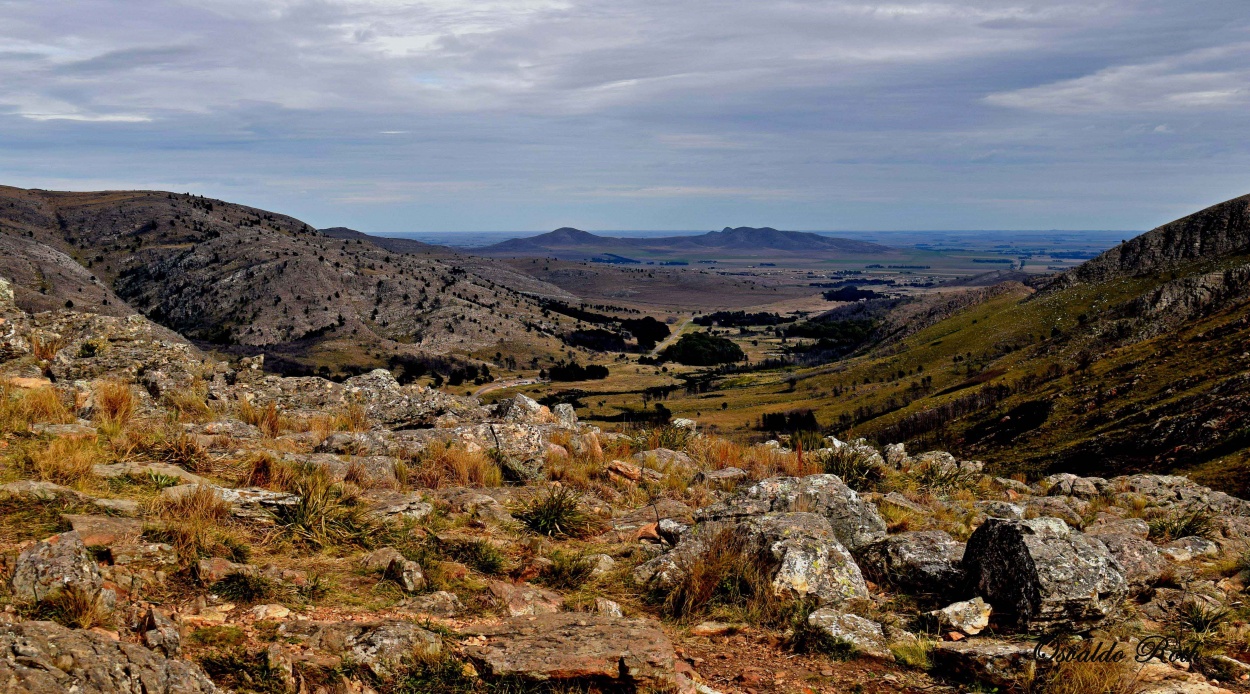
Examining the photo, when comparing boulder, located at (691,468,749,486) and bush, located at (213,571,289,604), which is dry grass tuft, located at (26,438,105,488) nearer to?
bush, located at (213,571,289,604)

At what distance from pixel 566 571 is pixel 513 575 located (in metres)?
0.56

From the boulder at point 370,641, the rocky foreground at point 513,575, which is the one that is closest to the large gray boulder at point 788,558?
the rocky foreground at point 513,575

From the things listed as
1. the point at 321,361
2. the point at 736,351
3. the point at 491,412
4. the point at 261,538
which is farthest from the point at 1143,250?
the point at 321,361

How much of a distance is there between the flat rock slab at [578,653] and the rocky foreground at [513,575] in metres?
0.02

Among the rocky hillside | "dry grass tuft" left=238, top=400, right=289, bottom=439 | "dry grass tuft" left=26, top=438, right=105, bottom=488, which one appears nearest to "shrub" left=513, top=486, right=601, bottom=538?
"dry grass tuft" left=26, top=438, right=105, bottom=488

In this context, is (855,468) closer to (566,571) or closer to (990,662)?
(990,662)

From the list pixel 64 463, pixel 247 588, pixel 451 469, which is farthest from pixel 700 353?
pixel 247 588

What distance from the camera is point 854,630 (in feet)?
21.0

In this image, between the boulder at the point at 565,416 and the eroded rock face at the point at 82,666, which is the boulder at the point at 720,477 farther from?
the eroded rock face at the point at 82,666

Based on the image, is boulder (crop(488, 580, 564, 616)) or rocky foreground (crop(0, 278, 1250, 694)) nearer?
rocky foreground (crop(0, 278, 1250, 694))

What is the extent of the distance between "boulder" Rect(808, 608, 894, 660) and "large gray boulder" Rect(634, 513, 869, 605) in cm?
35

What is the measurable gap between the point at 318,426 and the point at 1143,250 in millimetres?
123476

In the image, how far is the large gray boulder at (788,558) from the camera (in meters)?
7.01

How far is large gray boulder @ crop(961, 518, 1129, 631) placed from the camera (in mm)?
6613
